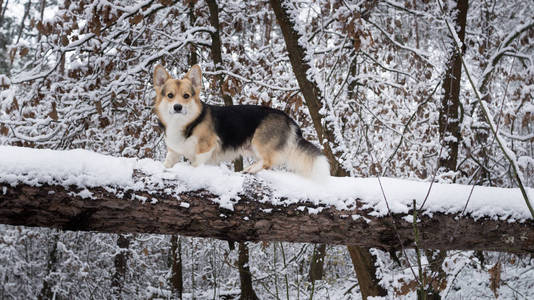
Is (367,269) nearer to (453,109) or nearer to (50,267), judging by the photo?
(453,109)

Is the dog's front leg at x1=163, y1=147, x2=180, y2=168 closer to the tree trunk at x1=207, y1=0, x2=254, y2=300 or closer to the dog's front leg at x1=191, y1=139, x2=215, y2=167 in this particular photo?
the dog's front leg at x1=191, y1=139, x2=215, y2=167

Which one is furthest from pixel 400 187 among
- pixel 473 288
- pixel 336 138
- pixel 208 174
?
pixel 473 288

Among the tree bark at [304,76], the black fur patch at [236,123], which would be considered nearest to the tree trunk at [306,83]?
the tree bark at [304,76]

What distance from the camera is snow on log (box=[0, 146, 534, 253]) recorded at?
2139 millimetres

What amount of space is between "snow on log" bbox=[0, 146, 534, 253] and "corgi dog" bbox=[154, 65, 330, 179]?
604mm

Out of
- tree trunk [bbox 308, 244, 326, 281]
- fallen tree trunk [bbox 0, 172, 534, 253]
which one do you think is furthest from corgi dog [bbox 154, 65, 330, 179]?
tree trunk [bbox 308, 244, 326, 281]

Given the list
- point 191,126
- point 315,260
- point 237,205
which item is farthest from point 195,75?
point 315,260

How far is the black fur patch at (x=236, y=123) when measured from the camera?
3.44 m

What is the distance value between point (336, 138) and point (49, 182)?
2848 mm

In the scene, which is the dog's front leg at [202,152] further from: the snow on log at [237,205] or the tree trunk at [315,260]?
the tree trunk at [315,260]

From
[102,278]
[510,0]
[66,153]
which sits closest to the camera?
[66,153]

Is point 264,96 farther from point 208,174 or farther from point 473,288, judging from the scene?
point 473,288

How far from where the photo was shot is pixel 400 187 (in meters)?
2.61

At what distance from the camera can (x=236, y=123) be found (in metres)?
3.46
